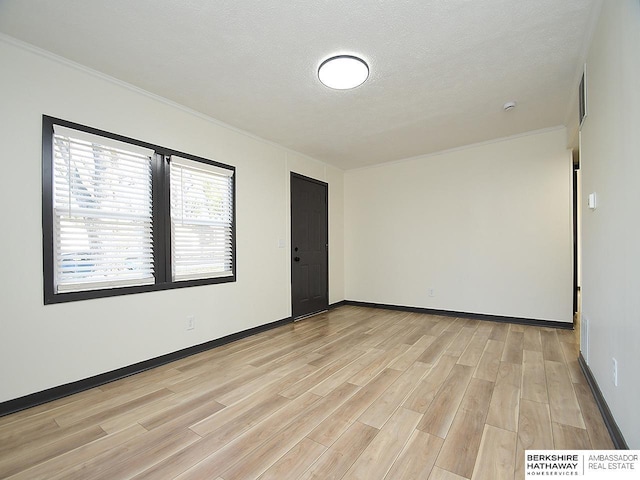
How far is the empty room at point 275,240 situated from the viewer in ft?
5.39

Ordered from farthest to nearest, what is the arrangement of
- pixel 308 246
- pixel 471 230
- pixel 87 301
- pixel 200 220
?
pixel 308 246
pixel 471 230
pixel 200 220
pixel 87 301

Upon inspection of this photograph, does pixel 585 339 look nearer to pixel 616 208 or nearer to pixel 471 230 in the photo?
pixel 616 208

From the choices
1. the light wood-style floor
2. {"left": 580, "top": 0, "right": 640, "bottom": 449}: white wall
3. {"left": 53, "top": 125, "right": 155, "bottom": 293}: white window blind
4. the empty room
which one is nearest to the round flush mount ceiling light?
the empty room

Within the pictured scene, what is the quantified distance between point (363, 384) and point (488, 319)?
9.36 feet

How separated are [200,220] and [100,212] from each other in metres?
0.96

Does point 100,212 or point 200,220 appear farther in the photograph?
point 200,220

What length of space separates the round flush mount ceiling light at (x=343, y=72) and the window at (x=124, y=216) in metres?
1.67

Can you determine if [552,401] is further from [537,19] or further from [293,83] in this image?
[293,83]

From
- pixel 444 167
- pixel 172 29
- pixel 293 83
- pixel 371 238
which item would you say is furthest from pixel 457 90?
pixel 371 238

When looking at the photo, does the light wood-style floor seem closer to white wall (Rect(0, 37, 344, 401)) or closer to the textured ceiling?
white wall (Rect(0, 37, 344, 401))

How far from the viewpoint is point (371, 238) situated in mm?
5484

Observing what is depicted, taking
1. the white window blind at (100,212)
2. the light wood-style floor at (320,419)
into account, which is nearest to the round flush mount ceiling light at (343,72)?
the white window blind at (100,212)

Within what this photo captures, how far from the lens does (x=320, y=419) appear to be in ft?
6.31

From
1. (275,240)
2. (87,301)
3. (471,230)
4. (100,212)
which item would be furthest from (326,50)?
(471,230)
